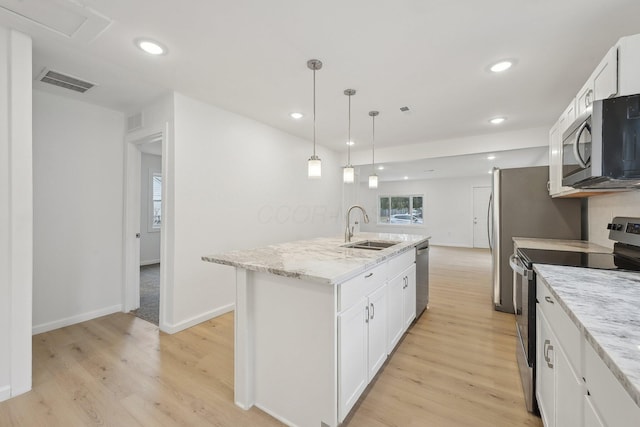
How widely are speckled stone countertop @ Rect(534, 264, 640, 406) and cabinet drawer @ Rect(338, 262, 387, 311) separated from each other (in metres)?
0.92

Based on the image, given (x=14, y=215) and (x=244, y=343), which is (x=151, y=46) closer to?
(x=14, y=215)

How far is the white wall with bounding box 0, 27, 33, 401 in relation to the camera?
5.88ft

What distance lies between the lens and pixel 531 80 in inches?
99.0

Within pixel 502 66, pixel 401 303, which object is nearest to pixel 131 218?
pixel 401 303

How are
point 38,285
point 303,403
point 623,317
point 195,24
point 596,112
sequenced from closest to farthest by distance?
point 623,317, point 596,112, point 303,403, point 195,24, point 38,285

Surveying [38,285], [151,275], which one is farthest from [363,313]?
[151,275]

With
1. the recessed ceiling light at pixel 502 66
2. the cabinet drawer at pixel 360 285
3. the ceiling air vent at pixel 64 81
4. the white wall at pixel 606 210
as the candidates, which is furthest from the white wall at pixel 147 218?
the white wall at pixel 606 210

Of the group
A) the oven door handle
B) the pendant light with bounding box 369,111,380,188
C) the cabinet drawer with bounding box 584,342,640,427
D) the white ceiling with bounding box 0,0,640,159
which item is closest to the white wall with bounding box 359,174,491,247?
the pendant light with bounding box 369,111,380,188

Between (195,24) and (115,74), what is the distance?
1195 mm

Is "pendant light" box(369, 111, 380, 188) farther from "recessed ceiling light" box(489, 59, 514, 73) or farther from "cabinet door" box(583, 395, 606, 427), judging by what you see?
"cabinet door" box(583, 395, 606, 427)

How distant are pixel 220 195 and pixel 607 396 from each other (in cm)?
323

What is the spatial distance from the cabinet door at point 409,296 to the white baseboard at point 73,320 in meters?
3.35

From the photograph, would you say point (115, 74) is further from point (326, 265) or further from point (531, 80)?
point (531, 80)

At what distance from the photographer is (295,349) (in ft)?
5.08
